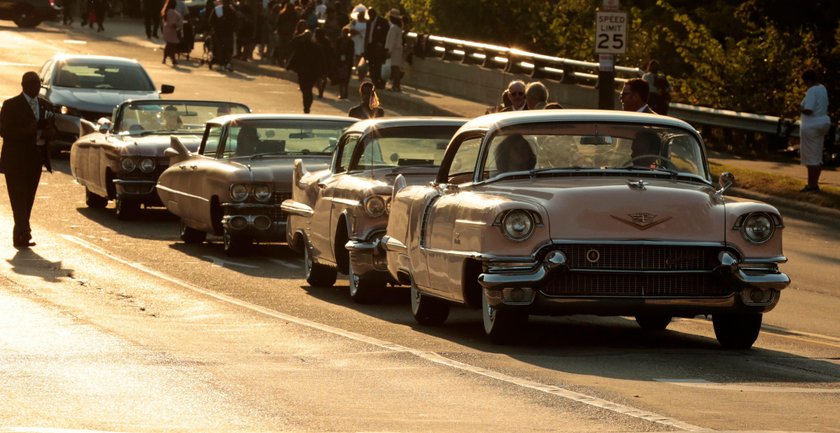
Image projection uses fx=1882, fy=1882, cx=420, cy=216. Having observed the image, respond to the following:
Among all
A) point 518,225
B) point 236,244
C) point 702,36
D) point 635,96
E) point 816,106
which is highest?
point 635,96

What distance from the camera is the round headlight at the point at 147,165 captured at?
22.9 meters

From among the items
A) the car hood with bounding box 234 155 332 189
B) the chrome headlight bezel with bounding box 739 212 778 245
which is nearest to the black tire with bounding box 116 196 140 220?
the car hood with bounding box 234 155 332 189

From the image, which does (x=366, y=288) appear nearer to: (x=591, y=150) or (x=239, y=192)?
(x=591, y=150)

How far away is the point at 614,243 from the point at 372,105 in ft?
33.4

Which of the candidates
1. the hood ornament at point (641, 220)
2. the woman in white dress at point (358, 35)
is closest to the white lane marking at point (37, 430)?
the hood ornament at point (641, 220)

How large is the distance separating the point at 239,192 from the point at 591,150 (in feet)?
22.6

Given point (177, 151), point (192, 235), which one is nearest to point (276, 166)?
point (192, 235)

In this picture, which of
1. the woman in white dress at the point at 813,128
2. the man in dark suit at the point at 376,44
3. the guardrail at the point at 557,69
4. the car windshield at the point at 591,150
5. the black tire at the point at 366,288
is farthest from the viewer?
the man in dark suit at the point at 376,44

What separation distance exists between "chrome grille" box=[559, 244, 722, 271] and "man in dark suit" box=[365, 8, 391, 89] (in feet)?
102

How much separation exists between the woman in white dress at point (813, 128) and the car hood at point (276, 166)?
9.76m

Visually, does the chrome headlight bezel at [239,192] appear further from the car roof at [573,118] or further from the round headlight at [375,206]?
the car roof at [573,118]

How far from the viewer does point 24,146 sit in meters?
20.2

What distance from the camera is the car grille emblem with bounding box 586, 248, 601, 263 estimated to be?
11625 mm

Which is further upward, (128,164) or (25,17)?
(128,164)
